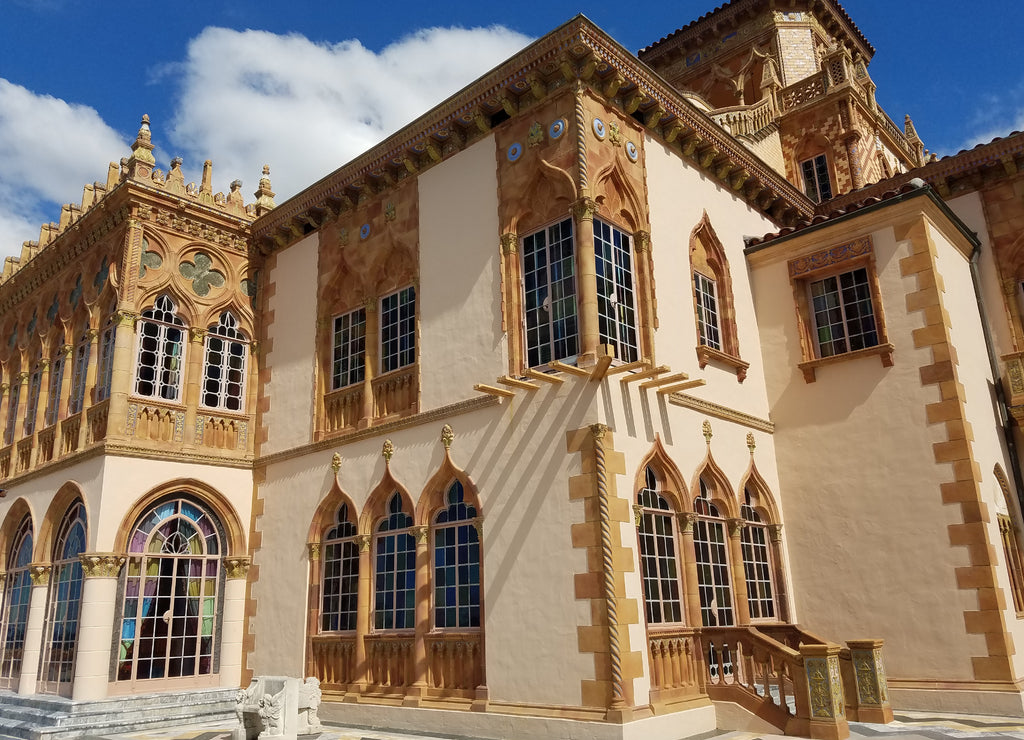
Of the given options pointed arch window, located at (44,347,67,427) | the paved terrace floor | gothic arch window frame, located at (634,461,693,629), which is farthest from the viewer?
pointed arch window, located at (44,347,67,427)

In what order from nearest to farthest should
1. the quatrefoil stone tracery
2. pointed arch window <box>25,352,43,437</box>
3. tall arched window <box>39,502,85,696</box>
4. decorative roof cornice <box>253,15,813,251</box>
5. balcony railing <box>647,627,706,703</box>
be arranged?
balcony railing <box>647,627,706,703</box>, decorative roof cornice <box>253,15,813,251</box>, tall arched window <box>39,502,85,696</box>, the quatrefoil stone tracery, pointed arch window <box>25,352,43,437</box>

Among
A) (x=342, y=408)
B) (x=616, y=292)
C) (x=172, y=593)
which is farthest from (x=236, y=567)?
(x=616, y=292)

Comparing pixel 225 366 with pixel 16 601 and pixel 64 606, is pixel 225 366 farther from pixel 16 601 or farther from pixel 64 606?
pixel 16 601

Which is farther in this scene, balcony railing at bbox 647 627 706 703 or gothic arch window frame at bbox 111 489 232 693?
gothic arch window frame at bbox 111 489 232 693

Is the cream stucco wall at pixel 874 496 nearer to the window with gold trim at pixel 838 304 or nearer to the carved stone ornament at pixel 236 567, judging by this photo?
the window with gold trim at pixel 838 304

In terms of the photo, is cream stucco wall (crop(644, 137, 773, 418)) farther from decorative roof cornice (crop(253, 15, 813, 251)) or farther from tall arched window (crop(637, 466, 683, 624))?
tall arched window (crop(637, 466, 683, 624))

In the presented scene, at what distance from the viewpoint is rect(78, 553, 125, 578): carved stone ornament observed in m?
13.2

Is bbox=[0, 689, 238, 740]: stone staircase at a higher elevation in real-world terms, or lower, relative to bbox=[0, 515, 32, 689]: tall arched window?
lower

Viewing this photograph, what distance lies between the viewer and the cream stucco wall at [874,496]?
11433 mm

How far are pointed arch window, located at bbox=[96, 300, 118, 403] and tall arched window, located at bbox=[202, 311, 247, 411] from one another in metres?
1.52

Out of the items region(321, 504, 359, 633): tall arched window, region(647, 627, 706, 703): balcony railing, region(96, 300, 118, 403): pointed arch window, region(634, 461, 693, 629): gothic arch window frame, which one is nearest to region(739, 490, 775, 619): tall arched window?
region(634, 461, 693, 629): gothic arch window frame

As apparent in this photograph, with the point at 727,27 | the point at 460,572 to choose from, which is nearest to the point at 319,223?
the point at 460,572

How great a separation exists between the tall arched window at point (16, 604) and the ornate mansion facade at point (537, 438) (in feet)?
0.34

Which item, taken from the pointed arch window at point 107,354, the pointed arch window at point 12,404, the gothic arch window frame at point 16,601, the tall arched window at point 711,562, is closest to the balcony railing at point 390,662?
the tall arched window at point 711,562
